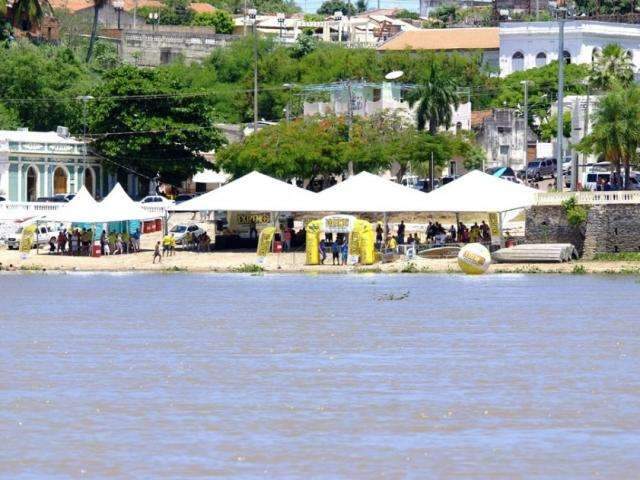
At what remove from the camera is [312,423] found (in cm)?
2792

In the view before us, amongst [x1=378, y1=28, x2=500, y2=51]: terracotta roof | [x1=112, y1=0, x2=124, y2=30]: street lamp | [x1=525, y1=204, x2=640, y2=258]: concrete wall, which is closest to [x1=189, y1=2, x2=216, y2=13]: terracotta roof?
[x1=112, y1=0, x2=124, y2=30]: street lamp

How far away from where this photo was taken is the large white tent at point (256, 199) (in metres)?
66.0

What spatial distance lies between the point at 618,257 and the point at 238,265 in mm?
13005

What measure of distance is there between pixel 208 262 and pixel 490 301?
17.5 meters

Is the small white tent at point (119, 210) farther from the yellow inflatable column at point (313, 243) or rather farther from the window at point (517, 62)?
the window at point (517, 62)

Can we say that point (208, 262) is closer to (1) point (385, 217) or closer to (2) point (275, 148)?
(1) point (385, 217)

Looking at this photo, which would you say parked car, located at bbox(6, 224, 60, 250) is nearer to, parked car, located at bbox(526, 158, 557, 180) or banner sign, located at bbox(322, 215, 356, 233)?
banner sign, located at bbox(322, 215, 356, 233)

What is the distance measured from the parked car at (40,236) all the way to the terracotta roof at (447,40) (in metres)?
75.7

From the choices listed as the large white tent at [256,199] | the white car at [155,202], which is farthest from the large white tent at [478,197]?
the white car at [155,202]

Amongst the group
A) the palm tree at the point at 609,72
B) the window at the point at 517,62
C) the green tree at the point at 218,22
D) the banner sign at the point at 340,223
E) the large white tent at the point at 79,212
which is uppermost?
the green tree at the point at 218,22

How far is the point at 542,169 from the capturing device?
96188mm

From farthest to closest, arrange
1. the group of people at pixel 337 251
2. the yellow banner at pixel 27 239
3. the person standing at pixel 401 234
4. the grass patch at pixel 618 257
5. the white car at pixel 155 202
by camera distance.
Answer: the white car at pixel 155 202
the yellow banner at pixel 27 239
the person standing at pixel 401 234
the group of people at pixel 337 251
the grass patch at pixel 618 257

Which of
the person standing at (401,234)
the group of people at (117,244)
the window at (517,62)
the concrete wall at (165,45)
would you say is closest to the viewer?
the person standing at (401,234)

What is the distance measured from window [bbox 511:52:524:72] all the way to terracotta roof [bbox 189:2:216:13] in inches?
1829
